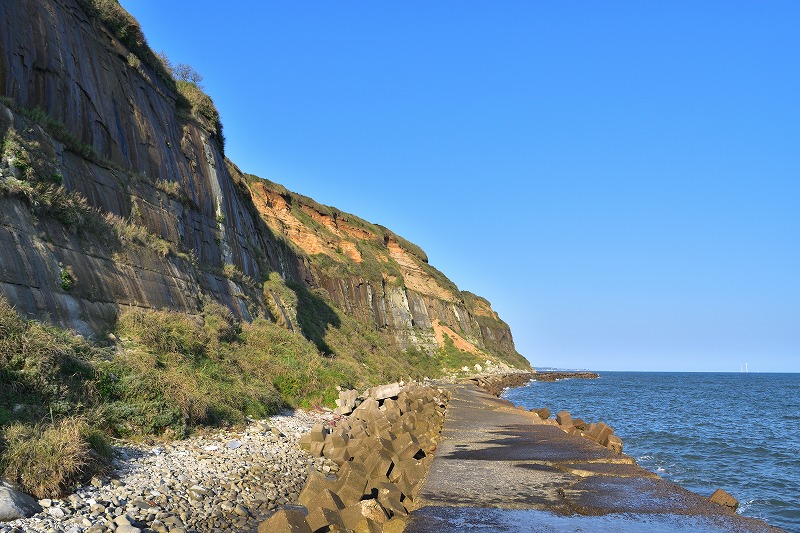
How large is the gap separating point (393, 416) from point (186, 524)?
8196mm

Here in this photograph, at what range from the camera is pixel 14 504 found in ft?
18.0

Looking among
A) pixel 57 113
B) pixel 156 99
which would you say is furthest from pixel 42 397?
pixel 156 99

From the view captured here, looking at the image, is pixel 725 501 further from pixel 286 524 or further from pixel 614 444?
pixel 286 524

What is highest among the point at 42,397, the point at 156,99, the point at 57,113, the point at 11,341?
the point at 156,99

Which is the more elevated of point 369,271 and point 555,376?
point 369,271

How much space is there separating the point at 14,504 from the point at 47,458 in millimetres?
789

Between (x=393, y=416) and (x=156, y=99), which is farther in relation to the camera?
(x=156, y=99)

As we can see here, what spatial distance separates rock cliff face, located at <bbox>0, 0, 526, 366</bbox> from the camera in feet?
35.6

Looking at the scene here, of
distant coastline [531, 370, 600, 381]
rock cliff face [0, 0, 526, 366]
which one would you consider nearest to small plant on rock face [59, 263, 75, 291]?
rock cliff face [0, 0, 526, 366]

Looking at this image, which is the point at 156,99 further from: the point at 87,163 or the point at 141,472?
the point at 141,472

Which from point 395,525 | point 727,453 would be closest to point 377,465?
point 395,525

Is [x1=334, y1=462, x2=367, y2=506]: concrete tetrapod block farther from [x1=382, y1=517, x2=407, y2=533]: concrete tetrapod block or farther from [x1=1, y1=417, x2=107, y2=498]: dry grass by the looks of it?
[x1=1, y1=417, x2=107, y2=498]: dry grass

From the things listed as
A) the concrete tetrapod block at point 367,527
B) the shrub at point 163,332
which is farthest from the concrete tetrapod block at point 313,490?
the shrub at point 163,332

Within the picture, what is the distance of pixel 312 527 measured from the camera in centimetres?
572
